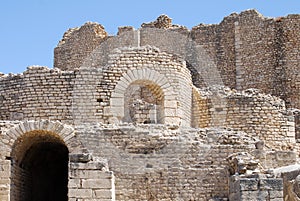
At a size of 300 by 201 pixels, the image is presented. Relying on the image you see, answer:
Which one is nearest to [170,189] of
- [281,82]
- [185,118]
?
[185,118]

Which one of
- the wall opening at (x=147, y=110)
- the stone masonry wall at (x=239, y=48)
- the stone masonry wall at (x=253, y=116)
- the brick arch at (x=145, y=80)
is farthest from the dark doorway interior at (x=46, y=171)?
the stone masonry wall at (x=239, y=48)

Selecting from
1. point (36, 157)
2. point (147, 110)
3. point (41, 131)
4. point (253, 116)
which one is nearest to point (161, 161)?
point (41, 131)

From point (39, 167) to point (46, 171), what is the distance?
96 cm

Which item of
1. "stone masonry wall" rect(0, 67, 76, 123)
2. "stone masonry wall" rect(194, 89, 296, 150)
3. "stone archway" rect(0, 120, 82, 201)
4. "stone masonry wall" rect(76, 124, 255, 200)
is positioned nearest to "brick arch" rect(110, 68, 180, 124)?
"stone masonry wall" rect(0, 67, 76, 123)

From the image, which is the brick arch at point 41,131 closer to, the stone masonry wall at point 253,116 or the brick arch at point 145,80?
the brick arch at point 145,80

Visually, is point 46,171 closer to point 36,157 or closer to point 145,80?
point 36,157

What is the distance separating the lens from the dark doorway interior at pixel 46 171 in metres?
15.3

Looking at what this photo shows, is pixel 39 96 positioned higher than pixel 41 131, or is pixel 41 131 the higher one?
pixel 39 96

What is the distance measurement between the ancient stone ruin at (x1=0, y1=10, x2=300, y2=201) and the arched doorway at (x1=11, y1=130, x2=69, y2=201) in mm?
41

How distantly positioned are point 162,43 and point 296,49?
5.72m

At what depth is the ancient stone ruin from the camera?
12.9 m

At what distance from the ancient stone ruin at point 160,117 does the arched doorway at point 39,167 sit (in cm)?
4

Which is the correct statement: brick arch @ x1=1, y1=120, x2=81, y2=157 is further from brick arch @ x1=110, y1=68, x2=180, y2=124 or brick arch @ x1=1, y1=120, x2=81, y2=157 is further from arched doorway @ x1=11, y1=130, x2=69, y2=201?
brick arch @ x1=110, y1=68, x2=180, y2=124

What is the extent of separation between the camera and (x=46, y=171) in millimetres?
17812
